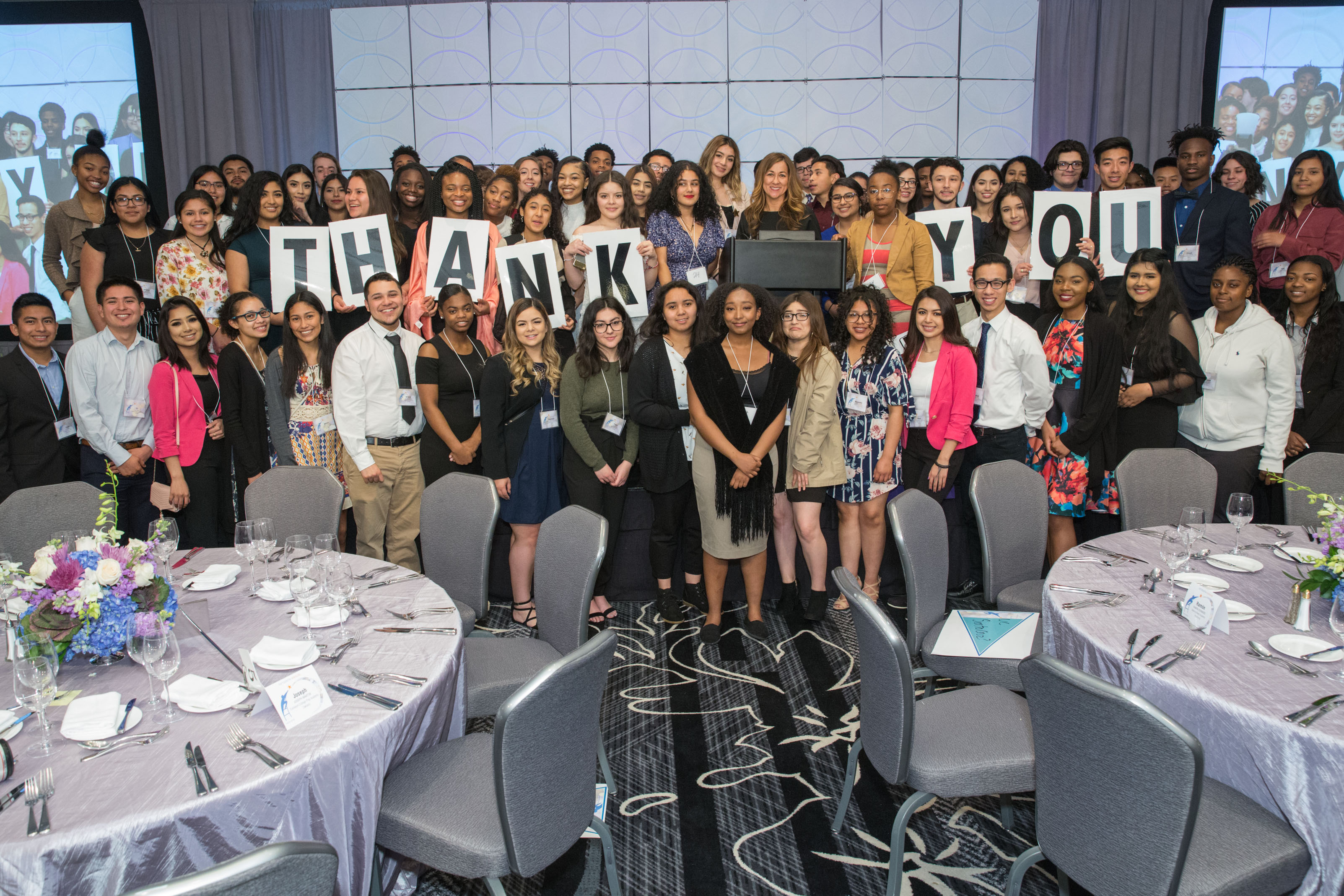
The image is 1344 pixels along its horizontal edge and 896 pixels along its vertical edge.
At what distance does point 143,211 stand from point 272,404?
1.86 metres

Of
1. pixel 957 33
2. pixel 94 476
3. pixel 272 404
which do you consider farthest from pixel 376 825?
pixel 957 33

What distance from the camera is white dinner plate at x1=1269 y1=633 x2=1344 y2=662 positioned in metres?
2.17

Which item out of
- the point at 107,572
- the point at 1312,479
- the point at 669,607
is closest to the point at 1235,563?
the point at 1312,479

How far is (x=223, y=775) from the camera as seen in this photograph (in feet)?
5.60

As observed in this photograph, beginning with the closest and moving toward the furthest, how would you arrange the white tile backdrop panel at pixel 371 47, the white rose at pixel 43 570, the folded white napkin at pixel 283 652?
the white rose at pixel 43 570
the folded white napkin at pixel 283 652
the white tile backdrop panel at pixel 371 47

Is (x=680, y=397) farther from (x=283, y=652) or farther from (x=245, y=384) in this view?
(x=283, y=652)

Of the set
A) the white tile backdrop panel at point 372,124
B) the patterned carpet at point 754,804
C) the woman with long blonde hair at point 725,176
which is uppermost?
the white tile backdrop panel at point 372,124

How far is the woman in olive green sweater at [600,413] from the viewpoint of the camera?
4.31 meters

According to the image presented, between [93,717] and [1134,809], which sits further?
[93,717]

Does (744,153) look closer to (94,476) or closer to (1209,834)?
(94,476)

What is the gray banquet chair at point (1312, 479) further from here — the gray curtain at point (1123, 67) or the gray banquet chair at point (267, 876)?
the gray curtain at point (1123, 67)

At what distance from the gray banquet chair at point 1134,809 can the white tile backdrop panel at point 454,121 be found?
7.63 metres

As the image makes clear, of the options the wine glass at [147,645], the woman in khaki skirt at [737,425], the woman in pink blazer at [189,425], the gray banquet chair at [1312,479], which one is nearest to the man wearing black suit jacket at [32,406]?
the woman in pink blazer at [189,425]

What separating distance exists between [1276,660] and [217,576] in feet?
10.8
